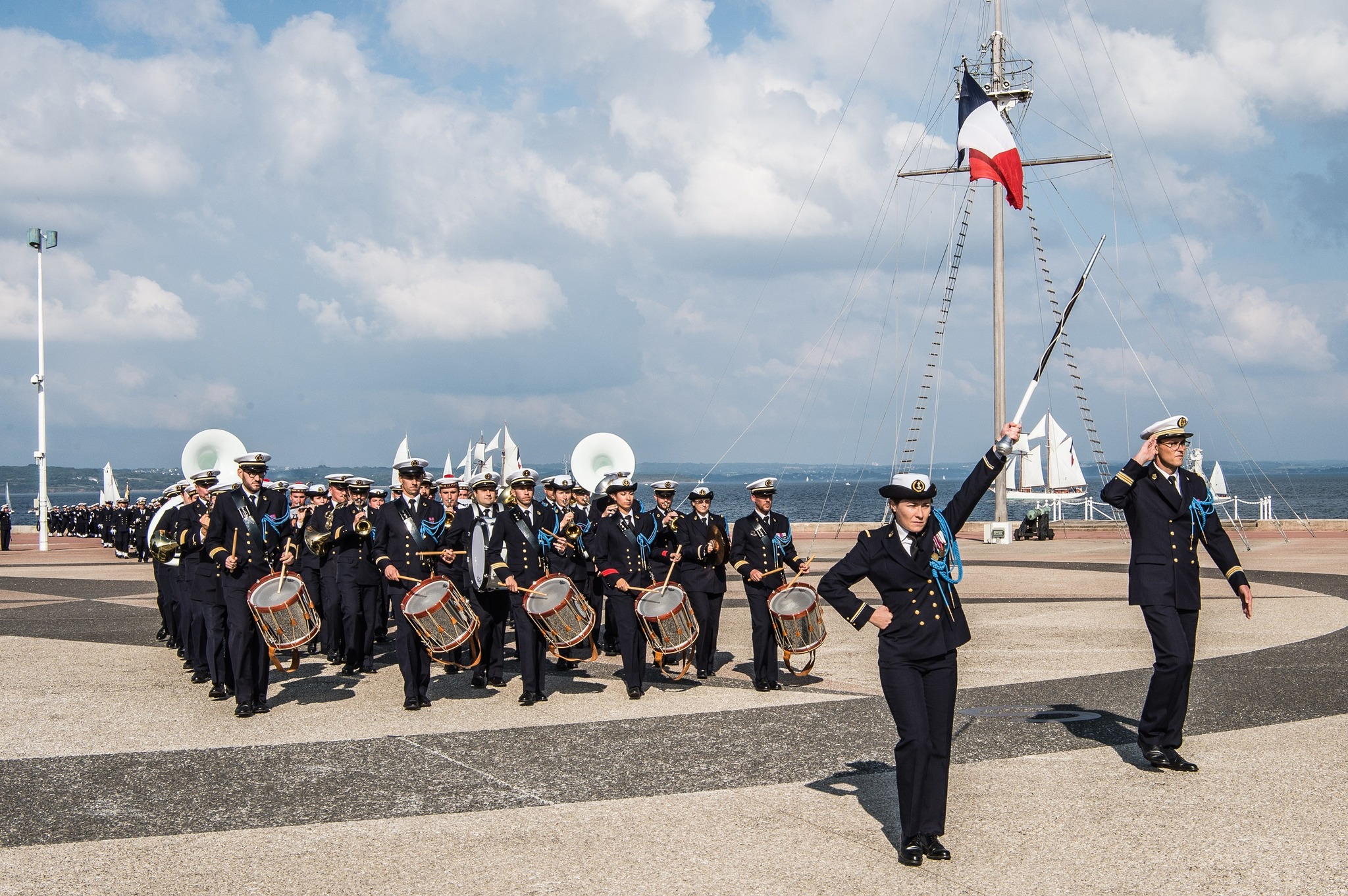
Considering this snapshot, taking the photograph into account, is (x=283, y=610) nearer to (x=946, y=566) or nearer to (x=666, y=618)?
(x=666, y=618)

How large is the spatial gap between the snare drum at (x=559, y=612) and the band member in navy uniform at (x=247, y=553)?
7.09 ft

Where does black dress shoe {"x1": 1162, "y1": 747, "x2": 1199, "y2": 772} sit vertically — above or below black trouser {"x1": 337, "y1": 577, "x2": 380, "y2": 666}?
below

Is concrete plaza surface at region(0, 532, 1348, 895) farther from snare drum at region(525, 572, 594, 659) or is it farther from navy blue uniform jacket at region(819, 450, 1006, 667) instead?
navy blue uniform jacket at region(819, 450, 1006, 667)

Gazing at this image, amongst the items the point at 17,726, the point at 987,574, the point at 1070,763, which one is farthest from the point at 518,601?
the point at 987,574

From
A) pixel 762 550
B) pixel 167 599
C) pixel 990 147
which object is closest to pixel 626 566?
pixel 762 550

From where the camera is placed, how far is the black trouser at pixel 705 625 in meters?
11.3

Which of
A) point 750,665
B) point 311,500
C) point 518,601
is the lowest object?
point 750,665

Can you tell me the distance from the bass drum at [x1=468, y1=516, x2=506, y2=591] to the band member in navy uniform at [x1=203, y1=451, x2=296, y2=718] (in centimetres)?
159

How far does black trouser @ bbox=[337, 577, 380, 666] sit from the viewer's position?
12.3 m

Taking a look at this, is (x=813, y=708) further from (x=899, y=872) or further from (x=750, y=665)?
(x=899, y=872)

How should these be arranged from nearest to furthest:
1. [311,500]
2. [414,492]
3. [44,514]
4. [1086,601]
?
1. [414,492]
2. [311,500]
3. [1086,601]
4. [44,514]

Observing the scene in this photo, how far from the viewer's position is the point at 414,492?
1145 cm

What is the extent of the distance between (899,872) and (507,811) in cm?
223

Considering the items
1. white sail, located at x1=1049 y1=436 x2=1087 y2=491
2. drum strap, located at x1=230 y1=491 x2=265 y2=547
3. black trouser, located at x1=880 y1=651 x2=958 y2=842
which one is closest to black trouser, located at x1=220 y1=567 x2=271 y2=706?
drum strap, located at x1=230 y1=491 x2=265 y2=547
